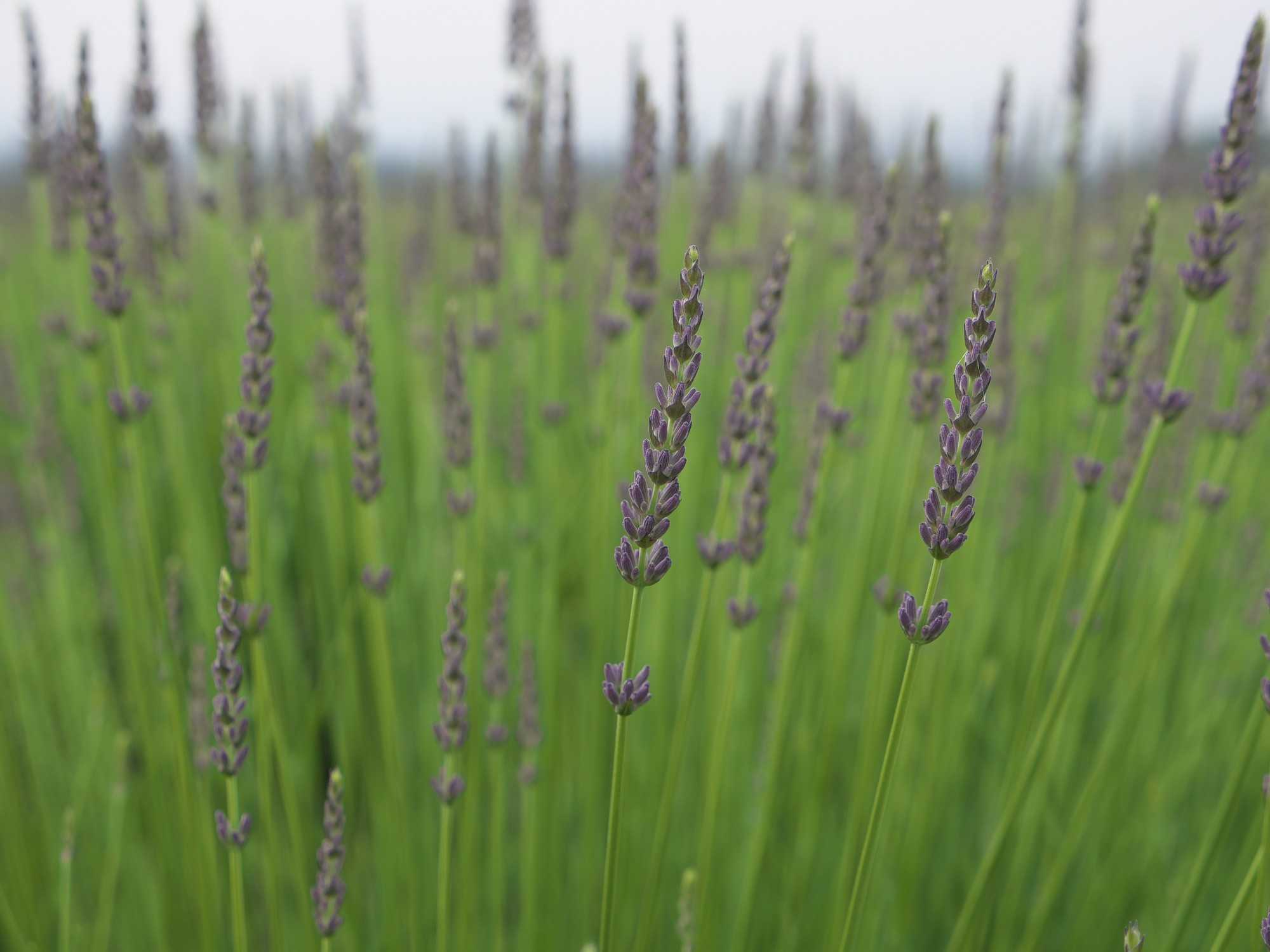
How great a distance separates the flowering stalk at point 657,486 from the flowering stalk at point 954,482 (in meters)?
0.33

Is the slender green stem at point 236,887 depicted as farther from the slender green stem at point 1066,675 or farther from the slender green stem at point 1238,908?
the slender green stem at point 1238,908

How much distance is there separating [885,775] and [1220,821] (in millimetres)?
849

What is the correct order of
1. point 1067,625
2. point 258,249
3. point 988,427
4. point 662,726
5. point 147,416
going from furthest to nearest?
point 147,416 < point 1067,625 < point 988,427 < point 662,726 < point 258,249

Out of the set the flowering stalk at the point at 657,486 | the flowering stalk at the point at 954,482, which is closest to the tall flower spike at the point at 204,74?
the flowering stalk at the point at 657,486

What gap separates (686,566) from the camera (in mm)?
3477

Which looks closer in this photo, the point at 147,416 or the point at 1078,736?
the point at 1078,736

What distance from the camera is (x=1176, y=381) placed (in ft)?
5.73

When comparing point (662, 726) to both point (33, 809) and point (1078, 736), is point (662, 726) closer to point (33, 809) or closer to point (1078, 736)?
point (1078, 736)

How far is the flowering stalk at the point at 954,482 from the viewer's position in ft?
3.41

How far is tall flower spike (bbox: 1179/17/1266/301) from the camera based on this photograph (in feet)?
5.42

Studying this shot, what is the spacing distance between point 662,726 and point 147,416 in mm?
3117

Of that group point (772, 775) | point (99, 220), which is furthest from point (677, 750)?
point (99, 220)

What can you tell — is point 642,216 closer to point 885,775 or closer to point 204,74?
point 885,775

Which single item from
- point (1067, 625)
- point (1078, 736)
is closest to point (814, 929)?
point (1078, 736)
